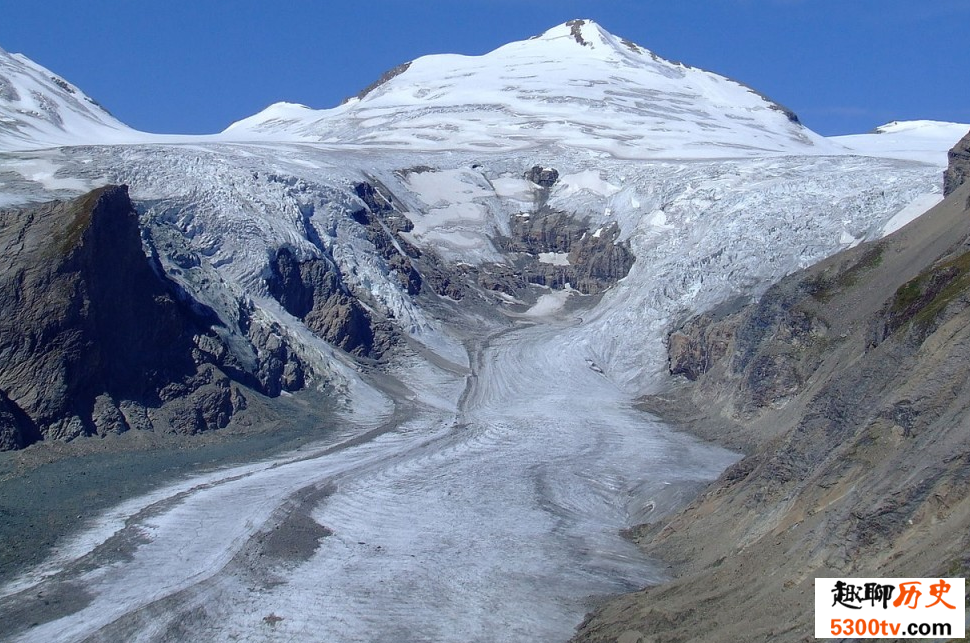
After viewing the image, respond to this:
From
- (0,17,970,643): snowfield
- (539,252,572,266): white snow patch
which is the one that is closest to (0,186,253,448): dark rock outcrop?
(0,17,970,643): snowfield

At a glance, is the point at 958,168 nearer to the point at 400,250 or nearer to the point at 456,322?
the point at 456,322

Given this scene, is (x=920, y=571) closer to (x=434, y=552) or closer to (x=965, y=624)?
(x=965, y=624)

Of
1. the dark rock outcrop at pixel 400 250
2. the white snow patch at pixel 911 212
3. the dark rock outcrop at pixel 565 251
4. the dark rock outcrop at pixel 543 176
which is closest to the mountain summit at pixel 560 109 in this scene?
the dark rock outcrop at pixel 543 176

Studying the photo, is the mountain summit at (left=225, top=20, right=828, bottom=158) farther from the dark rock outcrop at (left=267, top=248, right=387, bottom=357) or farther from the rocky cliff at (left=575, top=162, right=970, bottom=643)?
the rocky cliff at (left=575, top=162, right=970, bottom=643)

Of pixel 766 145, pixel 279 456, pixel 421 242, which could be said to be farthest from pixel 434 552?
pixel 766 145

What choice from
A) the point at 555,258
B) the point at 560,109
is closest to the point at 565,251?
the point at 555,258

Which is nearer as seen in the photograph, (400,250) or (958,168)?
(958,168)
